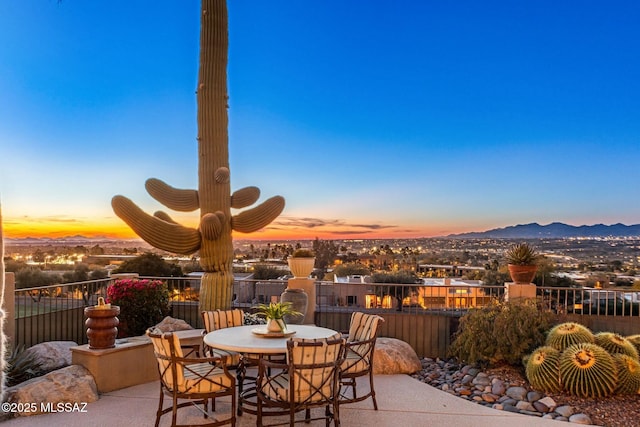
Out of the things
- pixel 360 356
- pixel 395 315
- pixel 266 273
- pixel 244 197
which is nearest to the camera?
pixel 360 356

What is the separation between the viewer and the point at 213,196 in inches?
291

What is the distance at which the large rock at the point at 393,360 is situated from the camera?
20.8ft

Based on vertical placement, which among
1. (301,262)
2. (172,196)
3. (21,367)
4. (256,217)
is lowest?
(21,367)

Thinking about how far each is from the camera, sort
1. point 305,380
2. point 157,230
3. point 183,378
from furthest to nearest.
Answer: point 157,230 < point 183,378 < point 305,380

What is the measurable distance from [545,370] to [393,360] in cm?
188

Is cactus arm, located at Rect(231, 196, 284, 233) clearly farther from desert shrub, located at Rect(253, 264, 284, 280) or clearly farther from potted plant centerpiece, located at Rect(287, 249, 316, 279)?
desert shrub, located at Rect(253, 264, 284, 280)

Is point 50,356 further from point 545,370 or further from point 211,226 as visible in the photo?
point 545,370

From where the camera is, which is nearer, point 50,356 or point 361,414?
point 361,414

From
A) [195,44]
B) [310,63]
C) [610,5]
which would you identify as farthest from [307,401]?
[610,5]

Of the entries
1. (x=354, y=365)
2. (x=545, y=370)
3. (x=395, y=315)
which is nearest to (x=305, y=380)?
(x=354, y=365)

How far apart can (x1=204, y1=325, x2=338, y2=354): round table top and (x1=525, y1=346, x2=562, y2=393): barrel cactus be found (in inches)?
102

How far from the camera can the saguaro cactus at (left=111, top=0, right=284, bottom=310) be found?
7195mm

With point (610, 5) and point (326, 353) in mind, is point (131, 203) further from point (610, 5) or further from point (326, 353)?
point (610, 5)

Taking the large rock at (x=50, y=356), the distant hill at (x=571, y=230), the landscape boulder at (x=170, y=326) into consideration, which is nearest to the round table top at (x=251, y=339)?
the landscape boulder at (x=170, y=326)
